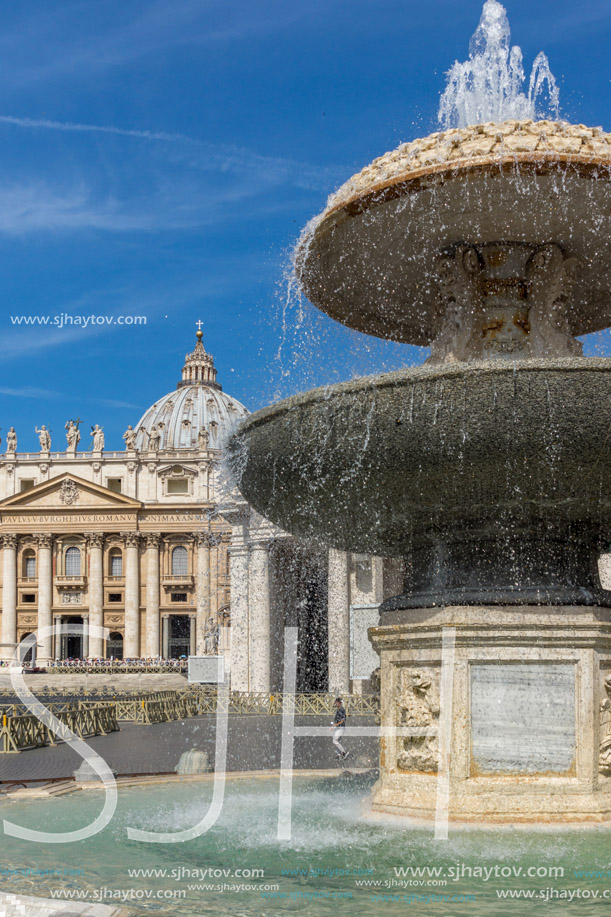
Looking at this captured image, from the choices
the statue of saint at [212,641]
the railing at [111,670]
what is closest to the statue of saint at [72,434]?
the railing at [111,670]

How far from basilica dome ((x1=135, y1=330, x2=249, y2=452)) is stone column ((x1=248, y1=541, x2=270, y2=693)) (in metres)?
70.1

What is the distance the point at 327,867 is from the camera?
5.12 metres

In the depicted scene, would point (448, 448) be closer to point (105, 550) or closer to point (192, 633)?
point (192, 633)

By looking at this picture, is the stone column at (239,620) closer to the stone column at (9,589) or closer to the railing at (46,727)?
the railing at (46,727)

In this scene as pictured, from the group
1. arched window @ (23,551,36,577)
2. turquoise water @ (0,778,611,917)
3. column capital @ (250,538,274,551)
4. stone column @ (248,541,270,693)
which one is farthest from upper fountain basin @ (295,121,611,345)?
arched window @ (23,551,36,577)

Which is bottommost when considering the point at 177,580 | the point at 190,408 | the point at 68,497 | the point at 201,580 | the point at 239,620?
the point at 177,580

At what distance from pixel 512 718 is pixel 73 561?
81.0 meters

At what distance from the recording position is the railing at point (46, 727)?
19578mm

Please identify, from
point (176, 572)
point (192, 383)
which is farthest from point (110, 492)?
point (192, 383)

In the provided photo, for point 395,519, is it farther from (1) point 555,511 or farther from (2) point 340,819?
(2) point 340,819

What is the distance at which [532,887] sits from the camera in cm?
469

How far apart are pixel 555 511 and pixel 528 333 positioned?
133 centimetres

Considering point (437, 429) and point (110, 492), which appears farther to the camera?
point (110, 492)

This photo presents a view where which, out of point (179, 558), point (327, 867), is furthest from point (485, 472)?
point (179, 558)
